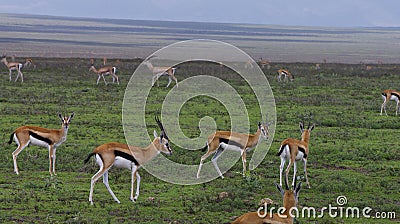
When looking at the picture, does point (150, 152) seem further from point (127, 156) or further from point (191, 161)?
point (191, 161)

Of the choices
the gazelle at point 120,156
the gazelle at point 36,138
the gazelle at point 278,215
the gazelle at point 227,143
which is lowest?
the gazelle at point 278,215

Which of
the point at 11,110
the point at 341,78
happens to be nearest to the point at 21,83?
the point at 11,110

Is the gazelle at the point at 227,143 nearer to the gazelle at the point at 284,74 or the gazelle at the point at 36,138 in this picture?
the gazelle at the point at 36,138

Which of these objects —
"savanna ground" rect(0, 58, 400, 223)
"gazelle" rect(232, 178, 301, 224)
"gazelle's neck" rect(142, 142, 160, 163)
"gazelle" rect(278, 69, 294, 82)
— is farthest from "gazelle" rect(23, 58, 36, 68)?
"gazelle" rect(232, 178, 301, 224)

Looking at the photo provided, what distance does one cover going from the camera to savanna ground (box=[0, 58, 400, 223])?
31.2 ft

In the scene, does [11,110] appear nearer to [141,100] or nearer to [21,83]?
[141,100]

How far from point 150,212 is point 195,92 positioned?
1645 centimetres

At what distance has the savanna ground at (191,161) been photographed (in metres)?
9.52

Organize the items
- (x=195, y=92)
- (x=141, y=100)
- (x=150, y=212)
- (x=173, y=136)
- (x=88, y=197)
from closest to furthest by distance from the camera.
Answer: (x=150, y=212) < (x=88, y=197) < (x=173, y=136) < (x=141, y=100) < (x=195, y=92)

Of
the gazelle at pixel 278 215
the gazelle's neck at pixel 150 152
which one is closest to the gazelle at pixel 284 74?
the gazelle's neck at pixel 150 152

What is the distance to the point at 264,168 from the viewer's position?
12523mm

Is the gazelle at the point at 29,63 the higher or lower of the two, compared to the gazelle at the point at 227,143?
higher

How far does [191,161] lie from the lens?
42.6ft

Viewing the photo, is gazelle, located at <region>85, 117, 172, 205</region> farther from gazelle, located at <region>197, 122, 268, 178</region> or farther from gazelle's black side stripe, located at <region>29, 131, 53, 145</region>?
gazelle's black side stripe, located at <region>29, 131, 53, 145</region>
